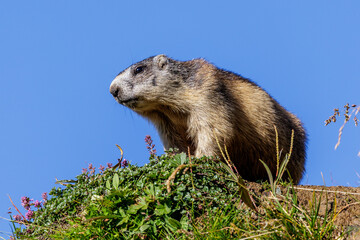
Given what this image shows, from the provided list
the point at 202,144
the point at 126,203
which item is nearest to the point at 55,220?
the point at 126,203

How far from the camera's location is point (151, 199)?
17.4 feet

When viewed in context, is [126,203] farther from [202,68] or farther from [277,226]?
[202,68]

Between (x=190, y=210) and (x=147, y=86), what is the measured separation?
13.1ft

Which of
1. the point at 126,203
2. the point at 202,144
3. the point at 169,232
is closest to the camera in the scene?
the point at 169,232

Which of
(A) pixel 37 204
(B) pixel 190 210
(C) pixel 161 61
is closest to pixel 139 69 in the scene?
(C) pixel 161 61

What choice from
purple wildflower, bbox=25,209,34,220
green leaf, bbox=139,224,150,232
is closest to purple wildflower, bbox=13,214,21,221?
purple wildflower, bbox=25,209,34,220

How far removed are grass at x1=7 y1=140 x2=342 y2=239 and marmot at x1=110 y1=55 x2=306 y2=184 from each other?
81.2 inches

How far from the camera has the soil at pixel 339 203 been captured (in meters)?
5.16

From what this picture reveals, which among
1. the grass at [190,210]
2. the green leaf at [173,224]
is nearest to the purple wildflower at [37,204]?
the grass at [190,210]

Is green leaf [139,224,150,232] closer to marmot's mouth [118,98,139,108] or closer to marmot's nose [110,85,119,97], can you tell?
marmot's mouth [118,98,139,108]

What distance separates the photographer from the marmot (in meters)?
8.28

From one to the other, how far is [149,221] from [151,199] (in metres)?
0.26

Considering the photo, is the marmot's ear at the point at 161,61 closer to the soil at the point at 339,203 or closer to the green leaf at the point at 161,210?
the soil at the point at 339,203

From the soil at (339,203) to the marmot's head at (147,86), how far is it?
3.32 m
